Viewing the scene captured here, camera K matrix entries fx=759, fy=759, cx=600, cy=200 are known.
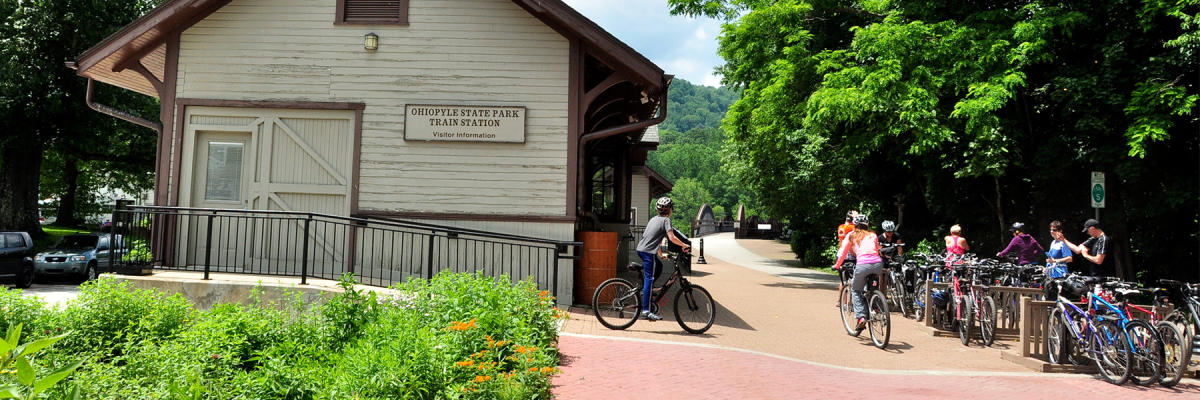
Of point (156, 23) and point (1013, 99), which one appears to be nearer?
point (156, 23)

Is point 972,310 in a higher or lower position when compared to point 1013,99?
lower

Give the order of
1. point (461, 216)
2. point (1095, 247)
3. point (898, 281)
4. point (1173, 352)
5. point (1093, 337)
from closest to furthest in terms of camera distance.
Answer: point (1173, 352)
point (1093, 337)
point (1095, 247)
point (461, 216)
point (898, 281)

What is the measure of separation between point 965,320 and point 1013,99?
760 centimetres

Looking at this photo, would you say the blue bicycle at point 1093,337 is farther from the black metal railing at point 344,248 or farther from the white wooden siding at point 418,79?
the white wooden siding at point 418,79

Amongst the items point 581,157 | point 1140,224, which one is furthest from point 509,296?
point 1140,224

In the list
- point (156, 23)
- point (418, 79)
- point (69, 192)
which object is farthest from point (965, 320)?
point (69, 192)

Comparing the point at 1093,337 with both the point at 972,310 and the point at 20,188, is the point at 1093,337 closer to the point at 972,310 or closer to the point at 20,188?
the point at 972,310

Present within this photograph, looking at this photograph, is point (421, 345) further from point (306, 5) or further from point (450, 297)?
point (306, 5)

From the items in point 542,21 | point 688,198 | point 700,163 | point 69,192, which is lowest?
point 69,192

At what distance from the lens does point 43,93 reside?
79.5 ft

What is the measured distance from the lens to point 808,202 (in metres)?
28.5

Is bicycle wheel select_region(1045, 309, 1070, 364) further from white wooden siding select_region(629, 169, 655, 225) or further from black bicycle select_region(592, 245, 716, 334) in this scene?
white wooden siding select_region(629, 169, 655, 225)

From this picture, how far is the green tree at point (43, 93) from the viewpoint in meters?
23.8

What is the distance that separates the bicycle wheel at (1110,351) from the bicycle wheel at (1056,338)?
0.90 ft
